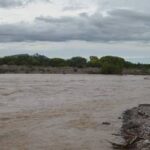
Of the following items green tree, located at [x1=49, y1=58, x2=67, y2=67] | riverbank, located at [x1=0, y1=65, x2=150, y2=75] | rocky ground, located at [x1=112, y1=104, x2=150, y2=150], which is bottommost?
rocky ground, located at [x1=112, y1=104, x2=150, y2=150]

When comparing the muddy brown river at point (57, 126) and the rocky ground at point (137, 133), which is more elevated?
the rocky ground at point (137, 133)

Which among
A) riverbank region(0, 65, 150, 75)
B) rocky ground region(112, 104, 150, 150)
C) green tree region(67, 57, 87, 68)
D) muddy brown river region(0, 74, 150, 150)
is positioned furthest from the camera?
green tree region(67, 57, 87, 68)

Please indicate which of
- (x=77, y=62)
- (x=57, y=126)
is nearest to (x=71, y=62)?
(x=77, y=62)

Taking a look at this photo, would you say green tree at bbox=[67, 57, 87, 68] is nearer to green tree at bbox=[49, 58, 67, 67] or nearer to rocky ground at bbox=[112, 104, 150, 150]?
green tree at bbox=[49, 58, 67, 67]

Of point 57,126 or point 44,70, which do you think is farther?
point 44,70

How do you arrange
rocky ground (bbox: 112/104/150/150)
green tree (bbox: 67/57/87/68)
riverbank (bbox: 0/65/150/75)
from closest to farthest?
rocky ground (bbox: 112/104/150/150) → riverbank (bbox: 0/65/150/75) → green tree (bbox: 67/57/87/68)

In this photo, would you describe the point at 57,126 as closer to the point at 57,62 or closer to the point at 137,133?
the point at 137,133

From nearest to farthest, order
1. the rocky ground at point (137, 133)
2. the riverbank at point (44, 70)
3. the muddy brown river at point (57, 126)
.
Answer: the rocky ground at point (137, 133), the muddy brown river at point (57, 126), the riverbank at point (44, 70)

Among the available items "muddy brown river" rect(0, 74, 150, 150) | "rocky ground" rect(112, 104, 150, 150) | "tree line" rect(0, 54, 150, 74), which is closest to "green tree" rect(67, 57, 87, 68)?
"tree line" rect(0, 54, 150, 74)

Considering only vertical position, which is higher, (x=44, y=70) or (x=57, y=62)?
(x=57, y=62)

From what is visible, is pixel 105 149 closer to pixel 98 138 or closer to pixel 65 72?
pixel 98 138

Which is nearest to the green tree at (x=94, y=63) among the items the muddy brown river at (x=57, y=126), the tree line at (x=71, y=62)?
the tree line at (x=71, y=62)

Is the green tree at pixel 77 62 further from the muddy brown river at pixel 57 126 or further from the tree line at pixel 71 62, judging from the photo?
the muddy brown river at pixel 57 126

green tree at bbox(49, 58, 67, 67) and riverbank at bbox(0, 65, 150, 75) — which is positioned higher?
green tree at bbox(49, 58, 67, 67)
